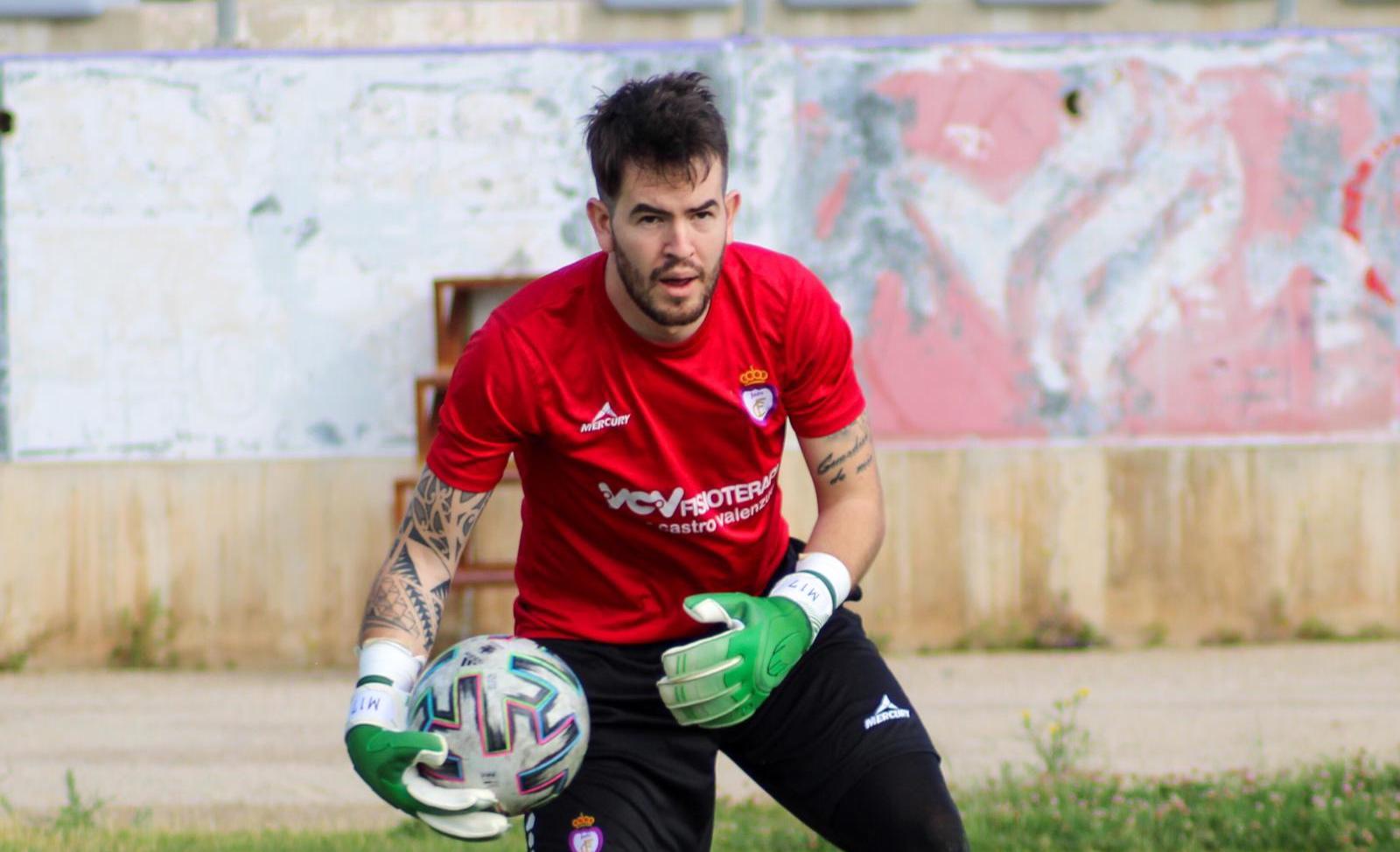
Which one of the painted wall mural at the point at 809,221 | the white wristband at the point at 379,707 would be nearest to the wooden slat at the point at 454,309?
the painted wall mural at the point at 809,221

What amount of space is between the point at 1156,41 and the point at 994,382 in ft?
7.32

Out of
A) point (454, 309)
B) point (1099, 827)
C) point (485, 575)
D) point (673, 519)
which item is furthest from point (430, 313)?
point (673, 519)

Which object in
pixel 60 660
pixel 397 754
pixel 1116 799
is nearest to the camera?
pixel 397 754

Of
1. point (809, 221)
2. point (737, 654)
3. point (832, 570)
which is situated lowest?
point (737, 654)

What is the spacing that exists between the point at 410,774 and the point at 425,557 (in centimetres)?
67

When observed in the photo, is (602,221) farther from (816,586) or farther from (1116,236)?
(1116,236)

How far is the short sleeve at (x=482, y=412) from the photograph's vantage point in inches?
173

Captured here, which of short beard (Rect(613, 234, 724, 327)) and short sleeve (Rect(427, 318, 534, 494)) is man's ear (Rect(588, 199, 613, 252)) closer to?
short beard (Rect(613, 234, 724, 327))

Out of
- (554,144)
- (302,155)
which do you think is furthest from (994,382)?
(302,155)

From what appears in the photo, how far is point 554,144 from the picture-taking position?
10.4m

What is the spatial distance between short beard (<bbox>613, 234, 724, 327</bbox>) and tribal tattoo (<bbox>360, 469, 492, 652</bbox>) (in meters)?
0.63

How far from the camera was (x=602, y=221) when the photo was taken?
445cm

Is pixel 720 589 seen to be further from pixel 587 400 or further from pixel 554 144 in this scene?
pixel 554 144

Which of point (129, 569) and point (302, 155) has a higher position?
point (302, 155)
